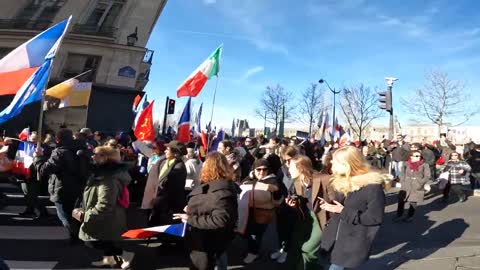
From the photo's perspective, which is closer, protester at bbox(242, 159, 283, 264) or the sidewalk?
the sidewalk

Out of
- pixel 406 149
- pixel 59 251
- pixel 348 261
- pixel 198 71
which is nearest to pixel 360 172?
pixel 348 261

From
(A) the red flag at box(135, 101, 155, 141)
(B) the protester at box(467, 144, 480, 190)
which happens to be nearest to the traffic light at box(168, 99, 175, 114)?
(A) the red flag at box(135, 101, 155, 141)

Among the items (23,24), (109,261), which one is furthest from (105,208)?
(23,24)

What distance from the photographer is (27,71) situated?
688 centimetres

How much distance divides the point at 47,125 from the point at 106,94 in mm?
3687

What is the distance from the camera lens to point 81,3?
27.3 metres

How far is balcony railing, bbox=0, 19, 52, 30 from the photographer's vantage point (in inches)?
1013

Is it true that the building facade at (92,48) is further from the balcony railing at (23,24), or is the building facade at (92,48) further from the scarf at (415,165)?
the scarf at (415,165)

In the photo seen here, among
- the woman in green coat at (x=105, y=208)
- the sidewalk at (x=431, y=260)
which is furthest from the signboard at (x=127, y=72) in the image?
the sidewalk at (x=431, y=260)

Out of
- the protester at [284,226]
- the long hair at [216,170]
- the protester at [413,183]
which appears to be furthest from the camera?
the protester at [413,183]

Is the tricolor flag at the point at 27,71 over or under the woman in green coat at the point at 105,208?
over

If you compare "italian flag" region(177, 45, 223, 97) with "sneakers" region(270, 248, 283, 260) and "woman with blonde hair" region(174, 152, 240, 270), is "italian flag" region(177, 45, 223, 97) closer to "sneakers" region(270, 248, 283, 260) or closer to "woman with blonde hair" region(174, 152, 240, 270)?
"sneakers" region(270, 248, 283, 260)

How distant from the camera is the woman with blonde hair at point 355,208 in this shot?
4121mm

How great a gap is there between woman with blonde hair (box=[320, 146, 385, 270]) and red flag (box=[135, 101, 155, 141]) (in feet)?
20.2
